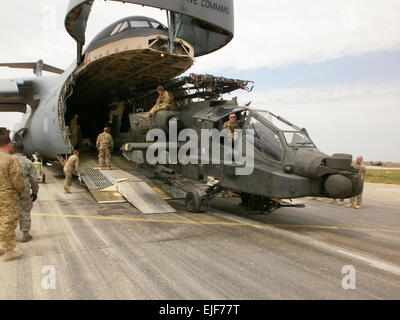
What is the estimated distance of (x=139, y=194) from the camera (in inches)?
347

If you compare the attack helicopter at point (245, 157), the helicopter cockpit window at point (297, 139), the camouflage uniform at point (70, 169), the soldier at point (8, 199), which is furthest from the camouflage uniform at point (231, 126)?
the camouflage uniform at point (70, 169)

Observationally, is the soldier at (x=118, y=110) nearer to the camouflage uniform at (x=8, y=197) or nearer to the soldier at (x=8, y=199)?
the soldier at (x=8, y=199)

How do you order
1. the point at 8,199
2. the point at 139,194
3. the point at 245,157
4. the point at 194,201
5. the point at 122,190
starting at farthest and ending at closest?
1. the point at 122,190
2. the point at 139,194
3. the point at 194,201
4. the point at 245,157
5. the point at 8,199

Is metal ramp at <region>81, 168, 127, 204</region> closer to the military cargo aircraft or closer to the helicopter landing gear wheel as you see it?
the military cargo aircraft

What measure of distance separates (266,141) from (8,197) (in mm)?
5041

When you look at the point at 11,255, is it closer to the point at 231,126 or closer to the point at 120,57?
the point at 231,126

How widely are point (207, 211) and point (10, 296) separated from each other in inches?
211

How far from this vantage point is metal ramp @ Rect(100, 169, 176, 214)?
26.3 ft

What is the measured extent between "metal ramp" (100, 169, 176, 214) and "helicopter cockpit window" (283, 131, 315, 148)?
353 centimetres

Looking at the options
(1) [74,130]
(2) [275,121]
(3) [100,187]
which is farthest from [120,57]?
(2) [275,121]

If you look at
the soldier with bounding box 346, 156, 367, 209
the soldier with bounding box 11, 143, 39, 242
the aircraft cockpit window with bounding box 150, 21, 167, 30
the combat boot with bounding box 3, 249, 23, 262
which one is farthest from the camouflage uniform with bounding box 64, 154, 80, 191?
the soldier with bounding box 346, 156, 367, 209

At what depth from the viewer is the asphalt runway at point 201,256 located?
11.9 ft

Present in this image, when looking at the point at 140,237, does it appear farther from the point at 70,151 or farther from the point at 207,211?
the point at 70,151

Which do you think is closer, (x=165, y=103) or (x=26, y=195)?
(x=26, y=195)
